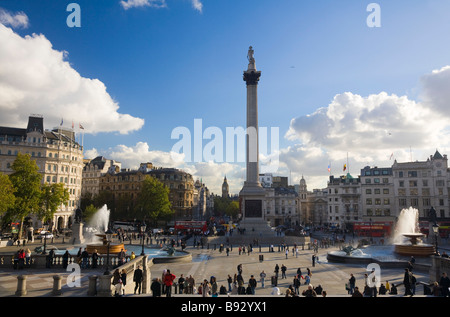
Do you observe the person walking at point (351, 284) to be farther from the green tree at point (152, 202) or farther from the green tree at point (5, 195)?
the green tree at point (152, 202)

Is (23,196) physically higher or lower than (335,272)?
higher

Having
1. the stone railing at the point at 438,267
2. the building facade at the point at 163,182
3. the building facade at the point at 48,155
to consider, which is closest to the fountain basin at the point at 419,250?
the stone railing at the point at 438,267

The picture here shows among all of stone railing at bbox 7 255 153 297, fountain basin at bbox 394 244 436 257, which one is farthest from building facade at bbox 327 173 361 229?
stone railing at bbox 7 255 153 297

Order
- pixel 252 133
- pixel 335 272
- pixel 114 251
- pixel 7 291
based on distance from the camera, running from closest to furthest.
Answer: pixel 7 291, pixel 335 272, pixel 114 251, pixel 252 133

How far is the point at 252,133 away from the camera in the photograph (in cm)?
6025

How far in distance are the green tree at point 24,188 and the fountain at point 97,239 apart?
9.17m

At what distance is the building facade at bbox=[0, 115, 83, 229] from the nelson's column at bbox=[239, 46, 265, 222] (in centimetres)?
3591

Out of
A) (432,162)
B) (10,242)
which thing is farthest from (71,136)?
(432,162)

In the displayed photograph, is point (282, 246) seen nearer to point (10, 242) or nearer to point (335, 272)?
point (335, 272)

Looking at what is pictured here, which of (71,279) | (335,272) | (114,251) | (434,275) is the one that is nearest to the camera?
(71,279)

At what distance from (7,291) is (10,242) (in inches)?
1116

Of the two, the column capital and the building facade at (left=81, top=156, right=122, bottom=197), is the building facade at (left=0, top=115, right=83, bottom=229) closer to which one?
the building facade at (left=81, top=156, right=122, bottom=197)

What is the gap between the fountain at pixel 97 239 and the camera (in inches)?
1130
